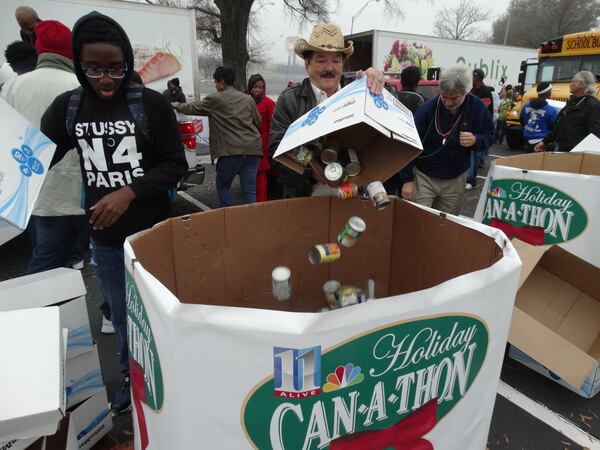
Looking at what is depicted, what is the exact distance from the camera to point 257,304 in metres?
1.98

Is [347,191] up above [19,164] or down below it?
below

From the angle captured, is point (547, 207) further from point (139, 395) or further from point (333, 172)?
point (139, 395)

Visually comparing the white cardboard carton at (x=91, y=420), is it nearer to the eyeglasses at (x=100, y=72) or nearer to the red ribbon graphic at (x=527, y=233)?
the eyeglasses at (x=100, y=72)

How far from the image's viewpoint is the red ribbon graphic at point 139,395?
1304 millimetres

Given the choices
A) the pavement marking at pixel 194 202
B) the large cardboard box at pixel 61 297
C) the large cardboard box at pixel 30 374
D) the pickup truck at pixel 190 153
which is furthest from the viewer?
the pavement marking at pixel 194 202

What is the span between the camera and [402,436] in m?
1.17

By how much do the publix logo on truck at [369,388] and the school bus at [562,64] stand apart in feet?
34.9

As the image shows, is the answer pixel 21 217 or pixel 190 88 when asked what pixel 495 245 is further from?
pixel 190 88

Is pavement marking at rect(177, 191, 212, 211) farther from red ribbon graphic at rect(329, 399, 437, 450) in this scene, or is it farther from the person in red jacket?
red ribbon graphic at rect(329, 399, 437, 450)

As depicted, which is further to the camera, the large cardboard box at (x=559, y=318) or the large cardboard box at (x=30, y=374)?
the large cardboard box at (x=559, y=318)

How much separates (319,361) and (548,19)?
5329 centimetres

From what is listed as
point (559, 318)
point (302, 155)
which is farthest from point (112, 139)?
point (559, 318)

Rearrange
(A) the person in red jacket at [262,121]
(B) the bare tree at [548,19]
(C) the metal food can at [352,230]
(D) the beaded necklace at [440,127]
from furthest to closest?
(B) the bare tree at [548,19]
(A) the person in red jacket at [262,121]
(D) the beaded necklace at [440,127]
(C) the metal food can at [352,230]

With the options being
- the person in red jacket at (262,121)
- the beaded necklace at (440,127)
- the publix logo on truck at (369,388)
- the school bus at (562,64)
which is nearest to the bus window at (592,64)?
the school bus at (562,64)
